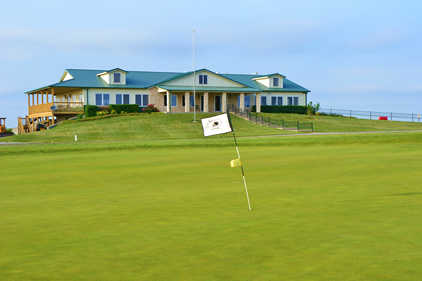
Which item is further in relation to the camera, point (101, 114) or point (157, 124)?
point (101, 114)

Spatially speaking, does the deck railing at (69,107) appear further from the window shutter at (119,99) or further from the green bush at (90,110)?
the window shutter at (119,99)

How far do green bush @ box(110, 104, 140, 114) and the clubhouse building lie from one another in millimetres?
2660

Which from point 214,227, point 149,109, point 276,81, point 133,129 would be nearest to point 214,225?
point 214,227

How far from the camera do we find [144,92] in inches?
2835

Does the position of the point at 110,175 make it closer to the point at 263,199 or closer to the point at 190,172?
the point at 190,172

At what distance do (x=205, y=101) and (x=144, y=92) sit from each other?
8474 mm

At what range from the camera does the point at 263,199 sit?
9.24 metres

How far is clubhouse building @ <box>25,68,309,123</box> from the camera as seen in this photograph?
67.9m

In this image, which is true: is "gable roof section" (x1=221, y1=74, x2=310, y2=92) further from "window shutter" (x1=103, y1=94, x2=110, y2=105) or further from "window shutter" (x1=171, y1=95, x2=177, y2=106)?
"window shutter" (x1=103, y1=94, x2=110, y2=105)

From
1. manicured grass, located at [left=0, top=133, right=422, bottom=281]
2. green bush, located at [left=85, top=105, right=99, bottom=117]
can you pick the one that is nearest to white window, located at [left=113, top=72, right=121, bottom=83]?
green bush, located at [left=85, top=105, right=99, bottom=117]

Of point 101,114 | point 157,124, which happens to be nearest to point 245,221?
point 157,124

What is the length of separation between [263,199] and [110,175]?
6.17 m

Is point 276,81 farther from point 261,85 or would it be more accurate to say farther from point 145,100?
point 145,100

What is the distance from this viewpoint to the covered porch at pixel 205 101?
232 ft
